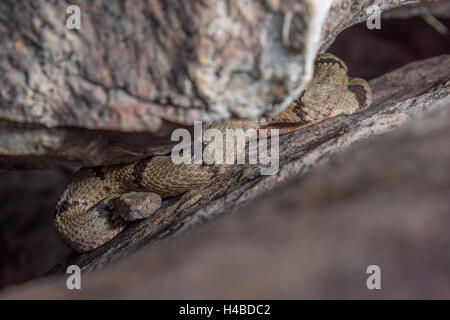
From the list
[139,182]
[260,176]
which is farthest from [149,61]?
[139,182]

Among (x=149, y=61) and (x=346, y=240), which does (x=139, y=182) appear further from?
(x=346, y=240)

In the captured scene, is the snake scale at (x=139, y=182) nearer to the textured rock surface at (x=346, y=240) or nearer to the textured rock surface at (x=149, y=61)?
the textured rock surface at (x=149, y=61)

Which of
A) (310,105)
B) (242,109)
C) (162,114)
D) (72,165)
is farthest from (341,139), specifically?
(72,165)

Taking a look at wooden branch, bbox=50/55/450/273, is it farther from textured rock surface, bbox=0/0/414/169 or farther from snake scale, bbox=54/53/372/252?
textured rock surface, bbox=0/0/414/169

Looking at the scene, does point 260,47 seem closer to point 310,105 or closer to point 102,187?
point 310,105

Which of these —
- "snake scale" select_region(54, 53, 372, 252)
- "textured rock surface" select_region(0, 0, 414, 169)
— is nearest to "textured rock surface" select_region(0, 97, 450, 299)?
"textured rock surface" select_region(0, 0, 414, 169)

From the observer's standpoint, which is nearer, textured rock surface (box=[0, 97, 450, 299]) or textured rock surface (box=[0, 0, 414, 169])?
textured rock surface (box=[0, 97, 450, 299])
